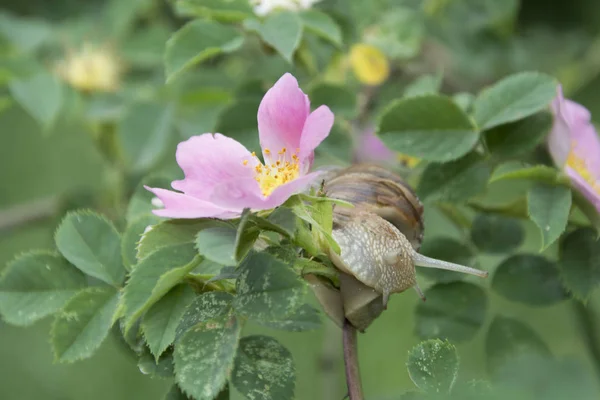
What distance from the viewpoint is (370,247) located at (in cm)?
47

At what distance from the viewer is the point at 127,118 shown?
832mm

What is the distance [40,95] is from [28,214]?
315mm

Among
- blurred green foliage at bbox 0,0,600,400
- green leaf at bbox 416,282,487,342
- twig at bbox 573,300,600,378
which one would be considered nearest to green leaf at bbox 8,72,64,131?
blurred green foliage at bbox 0,0,600,400

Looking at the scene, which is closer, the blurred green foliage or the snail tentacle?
the snail tentacle

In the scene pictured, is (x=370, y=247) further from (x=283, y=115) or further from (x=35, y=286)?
(x=35, y=286)

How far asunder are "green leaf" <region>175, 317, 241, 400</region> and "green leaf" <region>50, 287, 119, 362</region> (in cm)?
7

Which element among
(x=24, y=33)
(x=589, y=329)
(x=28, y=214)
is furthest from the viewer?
(x=28, y=214)

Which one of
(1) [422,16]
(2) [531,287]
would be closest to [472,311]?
(2) [531,287]

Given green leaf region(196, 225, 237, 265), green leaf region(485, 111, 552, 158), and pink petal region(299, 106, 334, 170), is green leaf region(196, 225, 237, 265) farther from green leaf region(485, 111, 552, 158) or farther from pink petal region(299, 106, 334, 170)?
green leaf region(485, 111, 552, 158)

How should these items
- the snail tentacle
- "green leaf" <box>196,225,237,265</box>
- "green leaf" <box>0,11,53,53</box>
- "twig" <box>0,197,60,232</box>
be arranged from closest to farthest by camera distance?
"green leaf" <box>196,225,237,265</box> → the snail tentacle → "green leaf" <box>0,11,53,53</box> → "twig" <box>0,197,60,232</box>

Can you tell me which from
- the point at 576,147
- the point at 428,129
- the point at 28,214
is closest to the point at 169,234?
the point at 428,129

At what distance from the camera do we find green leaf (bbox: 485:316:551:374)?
2.00 feet

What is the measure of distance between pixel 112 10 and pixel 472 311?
665 millimetres

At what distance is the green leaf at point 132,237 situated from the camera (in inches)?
20.2
